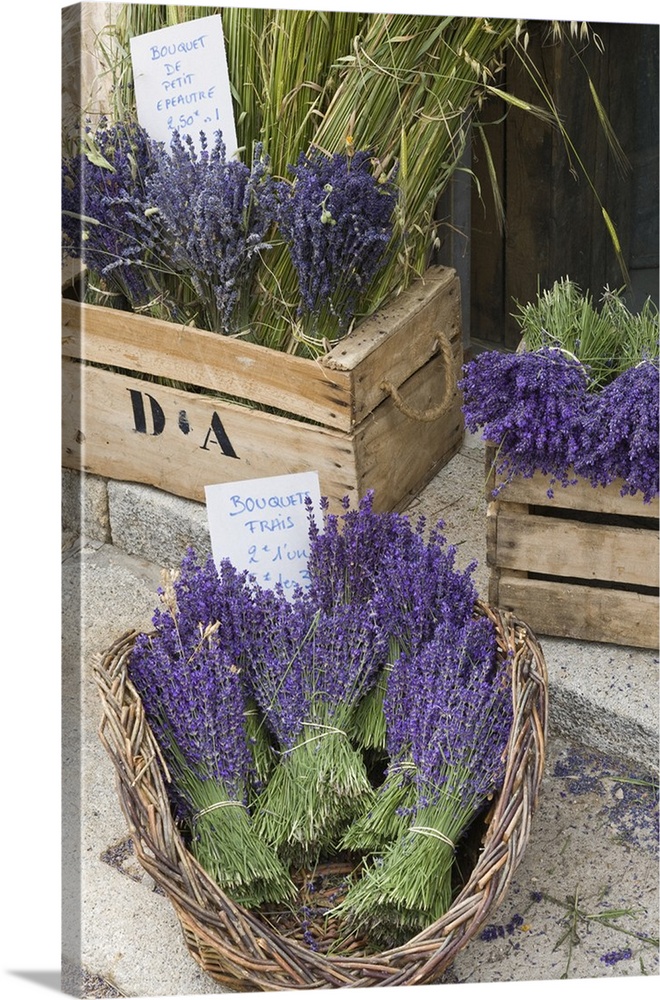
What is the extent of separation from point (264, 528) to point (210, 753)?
1.38ft

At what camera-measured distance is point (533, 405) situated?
190 centimetres

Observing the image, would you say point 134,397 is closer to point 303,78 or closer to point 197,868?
point 303,78

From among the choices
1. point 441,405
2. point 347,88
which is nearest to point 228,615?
point 441,405

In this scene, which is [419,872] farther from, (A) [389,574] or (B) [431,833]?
(A) [389,574]

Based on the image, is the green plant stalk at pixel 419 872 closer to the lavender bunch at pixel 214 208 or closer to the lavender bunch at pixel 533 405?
the lavender bunch at pixel 533 405

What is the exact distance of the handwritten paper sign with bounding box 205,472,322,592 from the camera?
1.98m

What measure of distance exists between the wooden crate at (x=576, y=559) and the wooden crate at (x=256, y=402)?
28 centimetres

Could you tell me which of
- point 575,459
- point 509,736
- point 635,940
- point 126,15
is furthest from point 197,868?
point 126,15

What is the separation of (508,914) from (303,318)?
1.04 m

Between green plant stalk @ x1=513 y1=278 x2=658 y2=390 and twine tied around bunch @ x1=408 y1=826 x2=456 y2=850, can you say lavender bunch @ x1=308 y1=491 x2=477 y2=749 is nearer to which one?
twine tied around bunch @ x1=408 y1=826 x2=456 y2=850

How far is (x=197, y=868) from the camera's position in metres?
1.59

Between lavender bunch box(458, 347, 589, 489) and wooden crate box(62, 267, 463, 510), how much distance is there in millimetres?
264

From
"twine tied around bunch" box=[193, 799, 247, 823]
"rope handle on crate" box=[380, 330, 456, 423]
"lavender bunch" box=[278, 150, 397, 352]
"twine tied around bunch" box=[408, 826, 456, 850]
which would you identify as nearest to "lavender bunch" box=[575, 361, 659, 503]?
"rope handle on crate" box=[380, 330, 456, 423]

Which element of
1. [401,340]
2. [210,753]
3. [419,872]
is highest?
[401,340]
